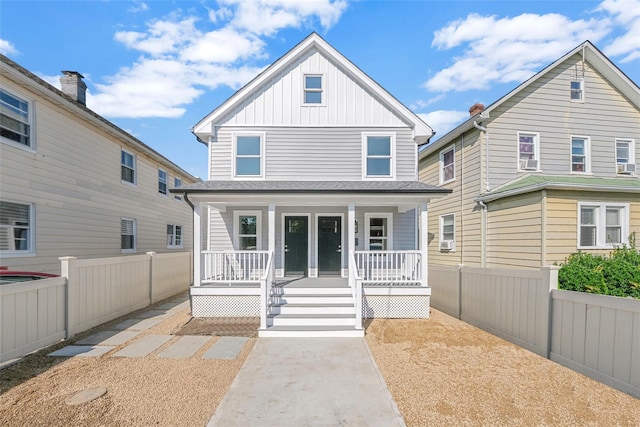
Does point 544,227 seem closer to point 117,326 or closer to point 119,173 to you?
point 117,326

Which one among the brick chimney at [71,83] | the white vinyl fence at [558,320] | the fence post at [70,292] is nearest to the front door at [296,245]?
the white vinyl fence at [558,320]

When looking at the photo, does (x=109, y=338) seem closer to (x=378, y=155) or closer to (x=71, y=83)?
(x=378, y=155)

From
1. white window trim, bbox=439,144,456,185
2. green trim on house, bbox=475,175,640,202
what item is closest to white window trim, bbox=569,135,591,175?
green trim on house, bbox=475,175,640,202

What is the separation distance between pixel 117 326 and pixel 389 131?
31.2 feet

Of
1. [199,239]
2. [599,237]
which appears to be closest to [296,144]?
[199,239]

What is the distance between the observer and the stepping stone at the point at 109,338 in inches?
230

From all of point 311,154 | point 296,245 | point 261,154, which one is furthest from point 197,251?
point 311,154

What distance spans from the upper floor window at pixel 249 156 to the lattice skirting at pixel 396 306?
17.4ft

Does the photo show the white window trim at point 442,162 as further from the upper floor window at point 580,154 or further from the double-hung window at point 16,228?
the double-hung window at point 16,228

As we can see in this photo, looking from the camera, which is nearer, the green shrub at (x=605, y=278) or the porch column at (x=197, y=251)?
the green shrub at (x=605, y=278)

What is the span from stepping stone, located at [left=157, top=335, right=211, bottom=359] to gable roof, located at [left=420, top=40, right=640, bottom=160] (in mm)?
11227

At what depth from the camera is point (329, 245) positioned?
973 centimetres

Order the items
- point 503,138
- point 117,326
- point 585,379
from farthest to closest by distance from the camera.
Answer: point 503,138 < point 117,326 < point 585,379

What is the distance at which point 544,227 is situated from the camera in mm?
8812
